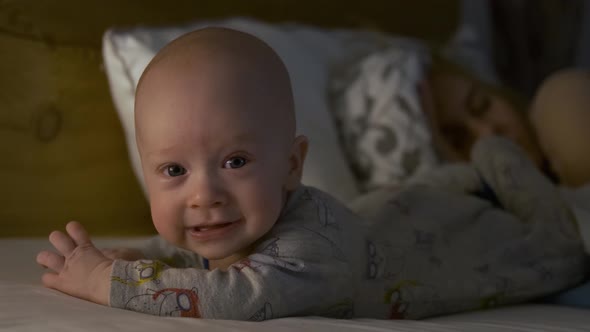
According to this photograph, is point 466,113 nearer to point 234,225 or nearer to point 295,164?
point 295,164

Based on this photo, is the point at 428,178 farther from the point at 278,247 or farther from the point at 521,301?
the point at 278,247

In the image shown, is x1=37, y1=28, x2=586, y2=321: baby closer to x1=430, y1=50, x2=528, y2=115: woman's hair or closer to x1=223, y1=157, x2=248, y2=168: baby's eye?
x1=223, y1=157, x2=248, y2=168: baby's eye

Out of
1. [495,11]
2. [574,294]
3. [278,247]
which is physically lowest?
[574,294]

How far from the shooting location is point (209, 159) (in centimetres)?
93

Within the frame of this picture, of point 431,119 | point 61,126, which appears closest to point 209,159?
point 61,126

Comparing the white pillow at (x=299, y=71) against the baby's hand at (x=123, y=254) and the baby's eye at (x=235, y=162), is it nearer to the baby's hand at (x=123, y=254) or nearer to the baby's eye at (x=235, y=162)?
the baby's hand at (x=123, y=254)

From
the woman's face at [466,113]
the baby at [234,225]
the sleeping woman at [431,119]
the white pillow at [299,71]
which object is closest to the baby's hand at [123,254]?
the baby at [234,225]

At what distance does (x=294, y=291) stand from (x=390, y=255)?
0.75 ft

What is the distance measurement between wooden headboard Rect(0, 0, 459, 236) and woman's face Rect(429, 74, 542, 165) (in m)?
0.73

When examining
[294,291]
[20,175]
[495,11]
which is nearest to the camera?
[294,291]

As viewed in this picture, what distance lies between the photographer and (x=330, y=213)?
40.9 inches

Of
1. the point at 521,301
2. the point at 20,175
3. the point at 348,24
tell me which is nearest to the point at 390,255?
the point at 521,301

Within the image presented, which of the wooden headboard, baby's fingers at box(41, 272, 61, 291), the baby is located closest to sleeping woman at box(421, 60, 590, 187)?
the wooden headboard

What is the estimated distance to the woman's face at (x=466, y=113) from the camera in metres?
2.03
